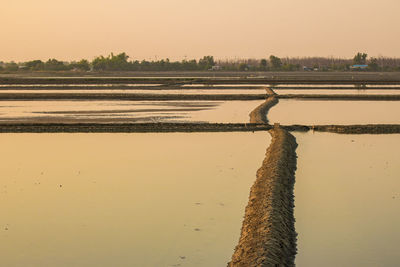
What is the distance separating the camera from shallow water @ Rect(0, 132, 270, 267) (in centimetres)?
599

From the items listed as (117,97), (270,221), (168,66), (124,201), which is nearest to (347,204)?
(270,221)

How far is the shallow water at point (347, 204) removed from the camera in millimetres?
5988

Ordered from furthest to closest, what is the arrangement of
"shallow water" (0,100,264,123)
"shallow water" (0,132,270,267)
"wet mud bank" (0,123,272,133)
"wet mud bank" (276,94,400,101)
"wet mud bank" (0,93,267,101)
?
"wet mud bank" (0,93,267,101), "wet mud bank" (276,94,400,101), "shallow water" (0,100,264,123), "wet mud bank" (0,123,272,133), "shallow water" (0,132,270,267)

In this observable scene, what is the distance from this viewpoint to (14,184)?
9.15 metres

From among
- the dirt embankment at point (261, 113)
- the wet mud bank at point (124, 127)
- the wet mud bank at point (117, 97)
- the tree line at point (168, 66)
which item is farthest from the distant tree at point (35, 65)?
the wet mud bank at point (124, 127)

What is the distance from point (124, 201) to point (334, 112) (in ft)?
46.7

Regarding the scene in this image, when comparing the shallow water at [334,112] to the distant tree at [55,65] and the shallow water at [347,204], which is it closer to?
the shallow water at [347,204]

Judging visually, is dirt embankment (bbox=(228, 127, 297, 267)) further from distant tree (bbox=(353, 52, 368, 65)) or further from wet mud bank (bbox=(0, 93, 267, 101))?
distant tree (bbox=(353, 52, 368, 65))

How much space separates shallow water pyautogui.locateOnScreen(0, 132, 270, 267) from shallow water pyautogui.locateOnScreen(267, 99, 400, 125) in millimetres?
5430

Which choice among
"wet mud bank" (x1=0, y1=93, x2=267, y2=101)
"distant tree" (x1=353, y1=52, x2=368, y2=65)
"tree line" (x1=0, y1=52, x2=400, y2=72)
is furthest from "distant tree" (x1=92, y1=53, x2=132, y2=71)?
"wet mud bank" (x1=0, y1=93, x2=267, y2=101)

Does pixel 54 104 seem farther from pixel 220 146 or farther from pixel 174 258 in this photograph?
pixel 174 258

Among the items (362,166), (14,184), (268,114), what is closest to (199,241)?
(14,184)

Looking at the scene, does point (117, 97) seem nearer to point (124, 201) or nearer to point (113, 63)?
point (124, 201)

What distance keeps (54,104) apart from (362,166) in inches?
657
